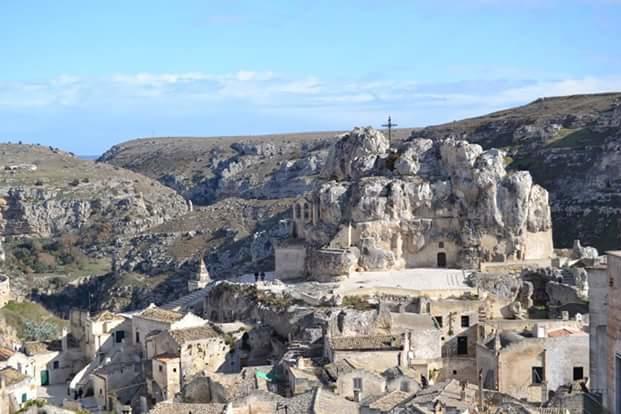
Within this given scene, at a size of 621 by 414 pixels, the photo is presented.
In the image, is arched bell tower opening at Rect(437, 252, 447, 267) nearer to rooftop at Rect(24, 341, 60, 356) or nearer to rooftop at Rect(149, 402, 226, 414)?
rooftop at Rect(24, 341, 60, 356)

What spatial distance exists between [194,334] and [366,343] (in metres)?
7.44

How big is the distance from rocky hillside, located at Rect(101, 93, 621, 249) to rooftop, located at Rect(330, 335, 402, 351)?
107 feet

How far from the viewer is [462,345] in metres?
37.2

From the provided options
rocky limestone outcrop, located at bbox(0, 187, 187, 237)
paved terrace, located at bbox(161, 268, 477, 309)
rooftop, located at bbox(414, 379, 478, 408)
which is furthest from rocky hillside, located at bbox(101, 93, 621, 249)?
rooftop, located at bbox(414, 379, 478, 408)

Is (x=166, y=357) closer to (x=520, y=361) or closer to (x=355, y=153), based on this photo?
(x=520, y=361)

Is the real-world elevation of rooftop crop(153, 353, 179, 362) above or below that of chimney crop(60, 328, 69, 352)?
above

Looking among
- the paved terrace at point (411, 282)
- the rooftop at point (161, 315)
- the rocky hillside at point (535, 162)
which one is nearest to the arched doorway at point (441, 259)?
the paved terrace at point (411, 282)

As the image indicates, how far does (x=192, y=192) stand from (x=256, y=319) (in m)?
109

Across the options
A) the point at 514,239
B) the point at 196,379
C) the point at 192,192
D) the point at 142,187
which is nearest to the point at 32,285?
the point at 142,187

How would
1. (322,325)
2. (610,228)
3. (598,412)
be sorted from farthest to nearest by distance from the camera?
(610,228)
(322,325)
(598,412)

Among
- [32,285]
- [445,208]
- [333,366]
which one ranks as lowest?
[32,285]

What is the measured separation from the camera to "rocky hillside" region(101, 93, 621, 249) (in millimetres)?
73625

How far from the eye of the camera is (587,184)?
3071 inches

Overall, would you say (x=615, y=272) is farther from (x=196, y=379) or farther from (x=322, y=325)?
(x=322, y=325)
